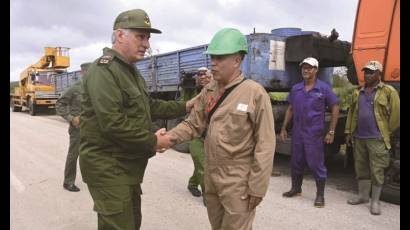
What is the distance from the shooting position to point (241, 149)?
2.64m

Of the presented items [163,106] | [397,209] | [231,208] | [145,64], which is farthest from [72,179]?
[145,64]

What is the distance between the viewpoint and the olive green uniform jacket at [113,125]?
2.65m

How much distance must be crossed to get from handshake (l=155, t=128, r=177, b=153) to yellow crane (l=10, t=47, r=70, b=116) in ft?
69.0

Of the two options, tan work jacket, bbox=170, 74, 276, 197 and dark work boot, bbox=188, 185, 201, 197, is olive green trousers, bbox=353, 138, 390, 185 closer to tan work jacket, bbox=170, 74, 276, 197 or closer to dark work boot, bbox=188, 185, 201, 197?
dark work boot, bbox=188, 185, 201, 197

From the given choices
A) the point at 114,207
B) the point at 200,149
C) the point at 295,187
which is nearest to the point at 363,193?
the point at 295,187

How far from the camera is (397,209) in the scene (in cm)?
500

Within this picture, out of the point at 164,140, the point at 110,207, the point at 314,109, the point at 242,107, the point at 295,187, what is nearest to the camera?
the point at 242,107

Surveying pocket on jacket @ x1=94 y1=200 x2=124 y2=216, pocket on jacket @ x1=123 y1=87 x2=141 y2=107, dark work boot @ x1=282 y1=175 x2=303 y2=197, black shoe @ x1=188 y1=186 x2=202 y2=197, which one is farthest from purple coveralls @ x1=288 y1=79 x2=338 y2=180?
pocket on jacket @ x1=94 y1=200 x2=124 y2=216

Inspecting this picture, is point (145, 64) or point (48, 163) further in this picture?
point (145, 64)

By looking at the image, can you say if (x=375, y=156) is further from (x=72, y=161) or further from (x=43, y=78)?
(x=43, y=78)

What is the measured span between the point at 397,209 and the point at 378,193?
0.37m

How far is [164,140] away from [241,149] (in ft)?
2.10

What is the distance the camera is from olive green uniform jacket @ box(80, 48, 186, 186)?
2.65m
